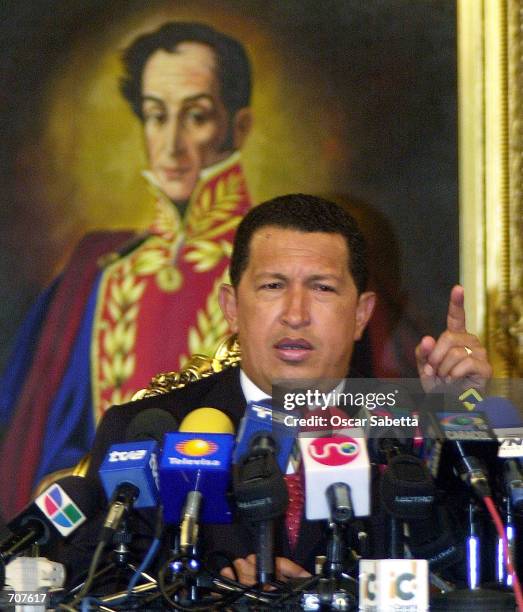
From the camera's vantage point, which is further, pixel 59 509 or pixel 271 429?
pixel 271 429

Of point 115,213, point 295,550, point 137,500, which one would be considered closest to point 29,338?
point 115,213

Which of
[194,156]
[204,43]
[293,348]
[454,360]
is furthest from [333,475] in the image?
[204,43]

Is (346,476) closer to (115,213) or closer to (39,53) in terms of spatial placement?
(115,213)

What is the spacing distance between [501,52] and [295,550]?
2.08 metres

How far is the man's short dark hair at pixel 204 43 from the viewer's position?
3771mm

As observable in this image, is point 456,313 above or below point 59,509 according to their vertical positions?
above

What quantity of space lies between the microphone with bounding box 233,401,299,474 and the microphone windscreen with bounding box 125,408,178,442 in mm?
152

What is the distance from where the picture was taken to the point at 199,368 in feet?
11.9

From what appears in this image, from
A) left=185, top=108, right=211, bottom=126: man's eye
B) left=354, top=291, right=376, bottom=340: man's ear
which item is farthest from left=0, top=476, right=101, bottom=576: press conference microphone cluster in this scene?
left=185, top=108, right=211, bottom=126: man's eye

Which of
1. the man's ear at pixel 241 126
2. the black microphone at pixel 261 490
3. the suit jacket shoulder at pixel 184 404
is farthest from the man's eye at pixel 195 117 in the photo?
the black microphone at pixel 261 490

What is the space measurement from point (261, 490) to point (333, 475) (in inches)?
6.0

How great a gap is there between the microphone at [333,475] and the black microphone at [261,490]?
70 millimetres

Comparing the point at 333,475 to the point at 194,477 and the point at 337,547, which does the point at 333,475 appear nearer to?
the point at 337,547

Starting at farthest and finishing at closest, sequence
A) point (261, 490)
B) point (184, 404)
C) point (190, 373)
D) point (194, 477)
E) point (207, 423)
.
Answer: point (190, 373)
point (184, 404)
point (207, 423)
point (194, 477)
point (261, 490)
